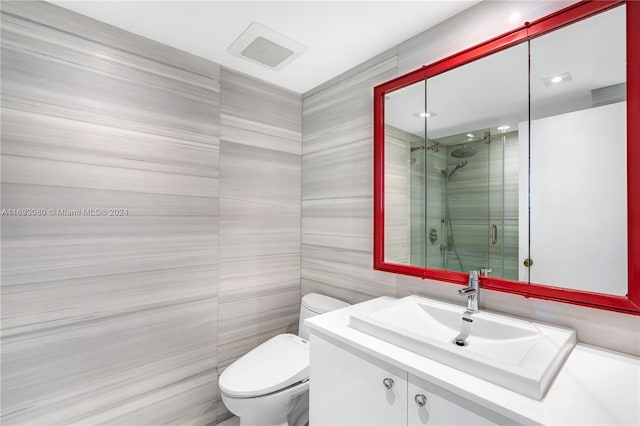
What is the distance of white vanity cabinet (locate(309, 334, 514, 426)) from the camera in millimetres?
781

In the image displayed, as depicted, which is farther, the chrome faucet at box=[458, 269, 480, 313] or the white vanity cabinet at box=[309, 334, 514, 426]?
the chrome faucet at box=[458, 269, 480, 313]

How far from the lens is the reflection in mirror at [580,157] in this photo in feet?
3.08

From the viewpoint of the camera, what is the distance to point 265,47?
1.59 m

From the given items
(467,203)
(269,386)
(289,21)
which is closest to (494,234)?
(467,203)

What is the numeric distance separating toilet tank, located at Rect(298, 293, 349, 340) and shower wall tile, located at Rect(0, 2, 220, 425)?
0.54 metres

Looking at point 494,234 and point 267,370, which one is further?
point 267,370

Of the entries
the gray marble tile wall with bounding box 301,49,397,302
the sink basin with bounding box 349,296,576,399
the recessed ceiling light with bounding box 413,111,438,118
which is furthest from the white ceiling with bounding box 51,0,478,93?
the sink basin with bounding box 349,296,576,399

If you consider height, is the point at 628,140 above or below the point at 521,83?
below

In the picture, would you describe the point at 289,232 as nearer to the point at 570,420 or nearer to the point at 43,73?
the point at 43,73

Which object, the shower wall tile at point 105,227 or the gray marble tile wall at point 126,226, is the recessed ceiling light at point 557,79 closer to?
the gray marble tile wall at point 126,226

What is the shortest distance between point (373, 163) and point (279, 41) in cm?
82

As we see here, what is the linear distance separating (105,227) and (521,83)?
6.30ft

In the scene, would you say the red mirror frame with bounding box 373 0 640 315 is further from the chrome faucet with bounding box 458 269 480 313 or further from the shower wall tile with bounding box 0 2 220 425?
the shower wall tile with bounding box 0 2 220 425

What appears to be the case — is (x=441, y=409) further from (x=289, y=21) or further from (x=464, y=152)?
(x=289, y=21)
